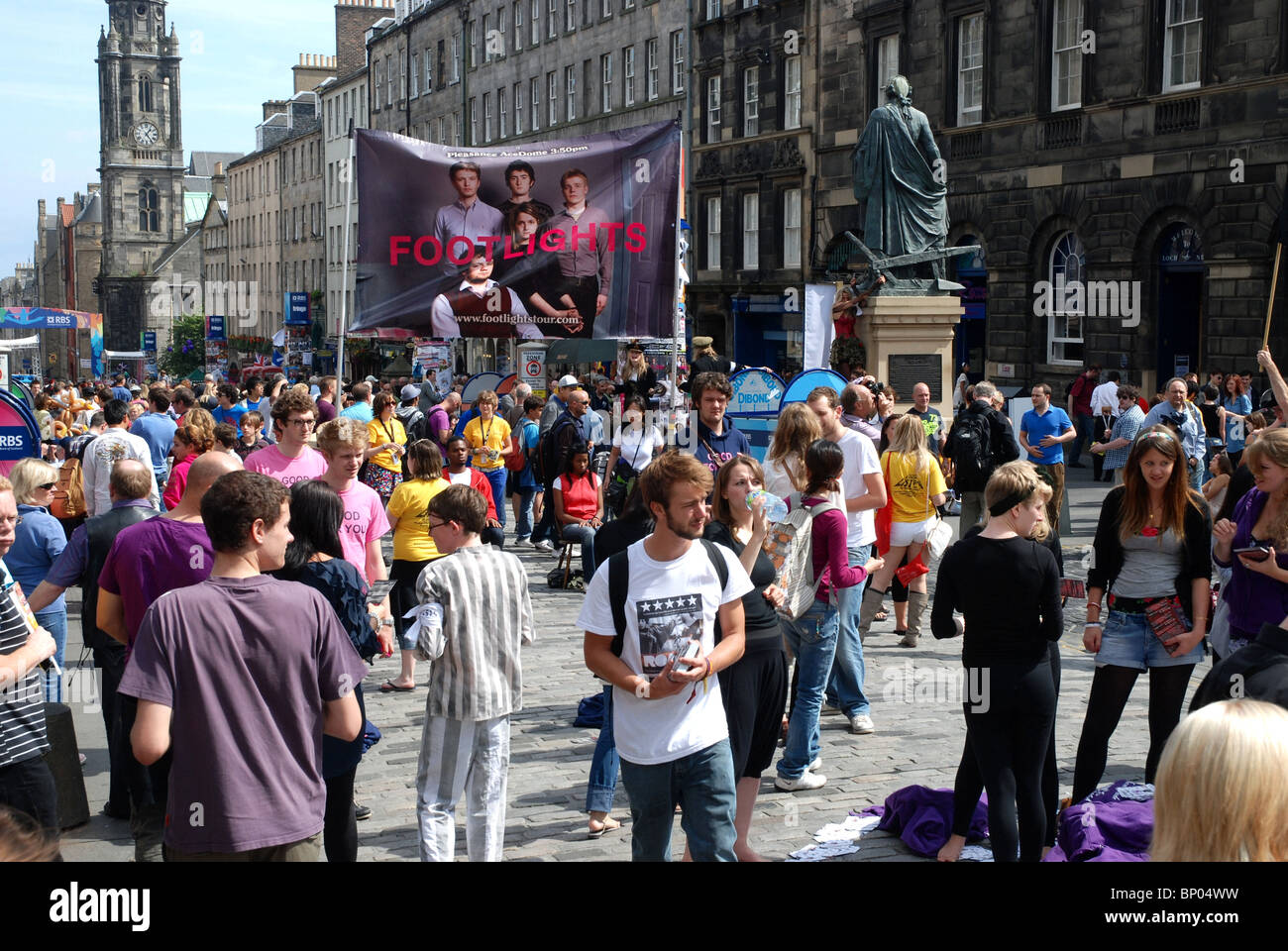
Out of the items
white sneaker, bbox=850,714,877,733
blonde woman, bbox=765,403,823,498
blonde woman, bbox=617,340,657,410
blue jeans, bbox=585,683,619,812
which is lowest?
white sneaker, bbox=850,714,877,733

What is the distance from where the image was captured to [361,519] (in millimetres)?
7367

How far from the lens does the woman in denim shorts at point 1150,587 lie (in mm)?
6066

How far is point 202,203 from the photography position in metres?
140

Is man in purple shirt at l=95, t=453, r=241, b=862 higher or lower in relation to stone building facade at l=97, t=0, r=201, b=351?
lower

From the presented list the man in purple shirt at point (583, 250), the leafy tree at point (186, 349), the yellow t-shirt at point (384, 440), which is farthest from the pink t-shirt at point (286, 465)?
the leafy tree at point (186, 349)

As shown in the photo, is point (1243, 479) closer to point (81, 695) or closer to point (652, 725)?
point (652, 725)

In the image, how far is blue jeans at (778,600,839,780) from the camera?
22.9ft

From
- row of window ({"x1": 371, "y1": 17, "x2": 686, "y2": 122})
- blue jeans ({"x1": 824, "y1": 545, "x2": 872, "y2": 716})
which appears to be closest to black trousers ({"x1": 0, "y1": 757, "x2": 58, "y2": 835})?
blue jeans ({"x1": 824, "y1": 545, "x2": 872, "y2": 716})

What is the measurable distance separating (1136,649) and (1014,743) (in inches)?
39.0

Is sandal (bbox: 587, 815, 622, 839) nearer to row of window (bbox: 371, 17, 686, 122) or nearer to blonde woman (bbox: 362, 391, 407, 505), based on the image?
blonde woman (bbox: 362, 391, 407, 505)

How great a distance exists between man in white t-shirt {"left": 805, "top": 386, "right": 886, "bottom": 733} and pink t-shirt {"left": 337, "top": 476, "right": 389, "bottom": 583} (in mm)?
2532

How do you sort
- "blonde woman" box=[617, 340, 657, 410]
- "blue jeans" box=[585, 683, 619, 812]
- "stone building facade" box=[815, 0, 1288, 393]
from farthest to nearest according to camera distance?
1. "stone building facade" box=[815, 0, 1288, 393]
2. "blonde woman" box=[617, 340, 657, 410]
3. "blue jeans" box=[585, 683, 619, 812]

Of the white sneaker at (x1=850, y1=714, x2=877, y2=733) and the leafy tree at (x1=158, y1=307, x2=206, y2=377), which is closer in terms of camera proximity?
the white sneaker at (x1=850, y1=714, x2=877, y2=733)

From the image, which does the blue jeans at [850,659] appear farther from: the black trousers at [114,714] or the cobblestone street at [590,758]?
the black trousers at [114,714]
